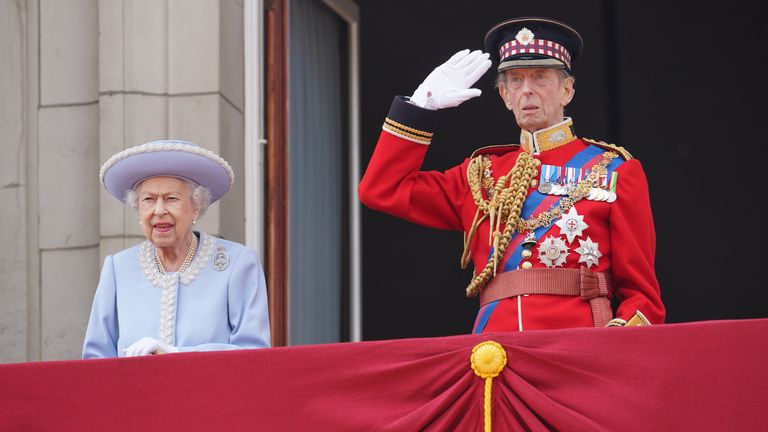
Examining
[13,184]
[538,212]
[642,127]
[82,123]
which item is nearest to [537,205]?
[538,212]

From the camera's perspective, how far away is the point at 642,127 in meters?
8.48

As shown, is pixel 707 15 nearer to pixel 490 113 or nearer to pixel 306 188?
pixel 490 113

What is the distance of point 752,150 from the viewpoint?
8.33m

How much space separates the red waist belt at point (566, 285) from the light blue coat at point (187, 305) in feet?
2.53

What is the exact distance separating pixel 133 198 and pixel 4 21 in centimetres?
189

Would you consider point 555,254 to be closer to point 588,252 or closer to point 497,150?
point 588,252

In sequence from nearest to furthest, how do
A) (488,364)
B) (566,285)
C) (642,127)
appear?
(488,364)
(566,285)
(642,127)

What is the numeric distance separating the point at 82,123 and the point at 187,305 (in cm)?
184

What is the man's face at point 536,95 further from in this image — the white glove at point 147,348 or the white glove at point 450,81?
the white glove at point 147,348

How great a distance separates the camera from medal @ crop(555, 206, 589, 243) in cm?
448

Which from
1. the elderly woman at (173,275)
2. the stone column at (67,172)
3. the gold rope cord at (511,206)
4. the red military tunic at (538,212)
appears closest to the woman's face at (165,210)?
the elderly woman at (173,275)

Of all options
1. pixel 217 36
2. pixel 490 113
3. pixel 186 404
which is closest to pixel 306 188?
pixel 217 36

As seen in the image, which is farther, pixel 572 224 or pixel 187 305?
pixel 187 305

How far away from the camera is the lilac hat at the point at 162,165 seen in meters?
4.65
